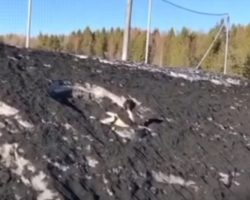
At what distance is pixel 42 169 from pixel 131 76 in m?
2.53

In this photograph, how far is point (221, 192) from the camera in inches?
219

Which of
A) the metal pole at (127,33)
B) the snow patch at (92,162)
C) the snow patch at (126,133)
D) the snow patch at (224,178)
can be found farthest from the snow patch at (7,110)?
the metal pole at (127,33)

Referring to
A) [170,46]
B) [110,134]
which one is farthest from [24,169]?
[170,46]

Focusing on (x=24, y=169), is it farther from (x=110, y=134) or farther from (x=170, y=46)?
(x=170, y=46)

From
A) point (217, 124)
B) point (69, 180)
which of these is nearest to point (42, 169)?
point (69, 180)

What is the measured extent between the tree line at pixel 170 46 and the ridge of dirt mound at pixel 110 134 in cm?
633

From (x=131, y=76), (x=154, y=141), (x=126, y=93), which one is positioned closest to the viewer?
(x=154, y=141)

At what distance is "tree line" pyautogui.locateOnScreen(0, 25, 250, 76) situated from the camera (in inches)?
631

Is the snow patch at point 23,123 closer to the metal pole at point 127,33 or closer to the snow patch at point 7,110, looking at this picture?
the snow patch at point 7,110

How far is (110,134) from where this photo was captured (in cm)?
577

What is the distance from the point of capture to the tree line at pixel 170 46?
16.0 meters

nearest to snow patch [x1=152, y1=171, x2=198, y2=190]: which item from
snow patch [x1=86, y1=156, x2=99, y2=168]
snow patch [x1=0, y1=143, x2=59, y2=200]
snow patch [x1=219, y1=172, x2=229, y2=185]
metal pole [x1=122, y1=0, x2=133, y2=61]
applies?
snow patch [x1=219, y1=172, x2=229, y2=185]

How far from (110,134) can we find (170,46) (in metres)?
17.2

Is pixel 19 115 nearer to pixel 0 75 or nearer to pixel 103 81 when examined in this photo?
pixel 0 75
